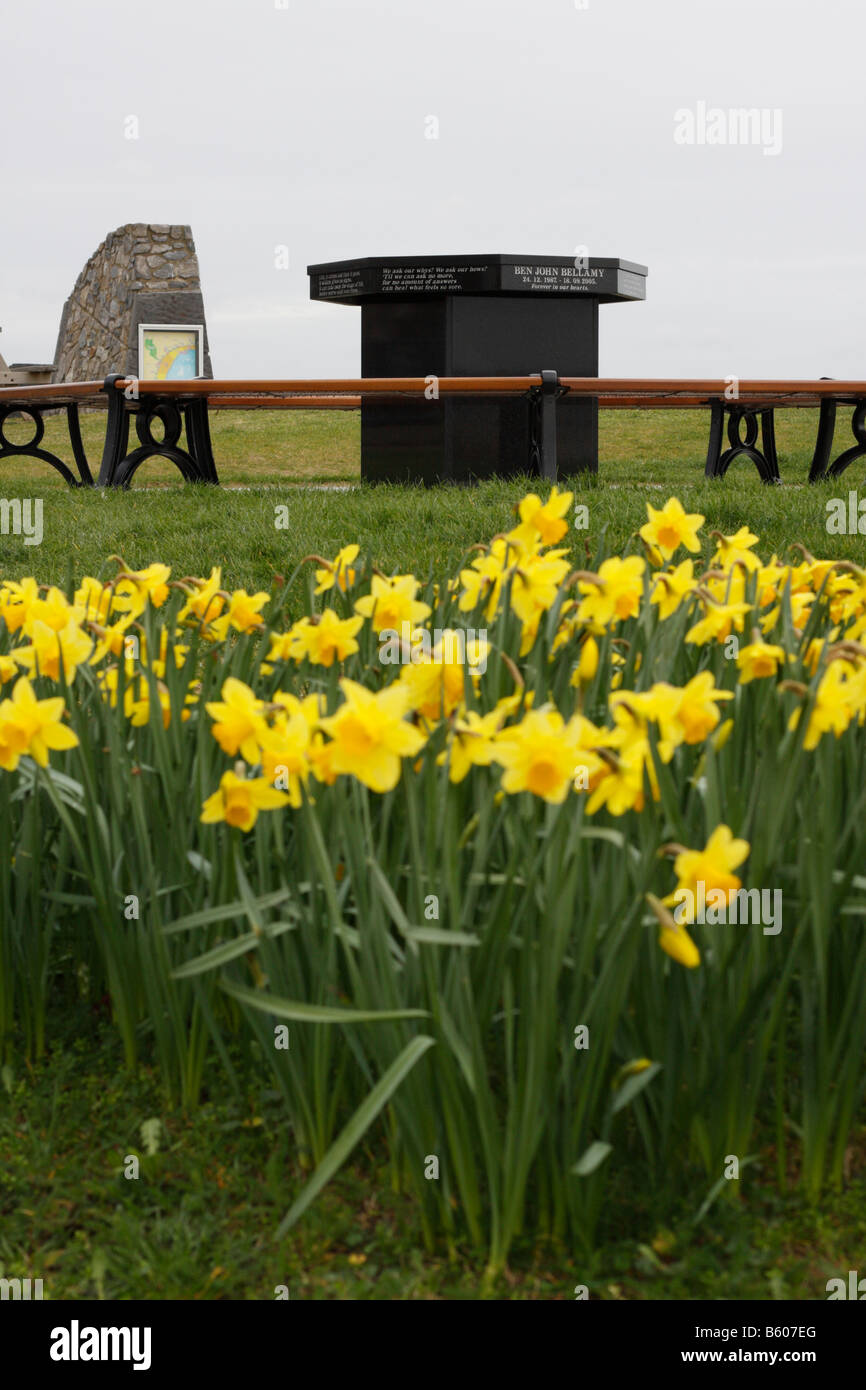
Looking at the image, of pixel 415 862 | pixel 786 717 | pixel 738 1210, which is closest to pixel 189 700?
pixel 415 862

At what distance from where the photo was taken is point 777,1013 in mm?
1405

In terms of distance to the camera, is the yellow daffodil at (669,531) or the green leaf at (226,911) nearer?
the green leaf at (226,911)

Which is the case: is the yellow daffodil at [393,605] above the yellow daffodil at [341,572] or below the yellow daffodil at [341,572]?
below

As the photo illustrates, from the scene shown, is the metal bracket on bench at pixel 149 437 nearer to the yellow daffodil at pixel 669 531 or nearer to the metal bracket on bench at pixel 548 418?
the metal bracket on bench at pixel 548 418

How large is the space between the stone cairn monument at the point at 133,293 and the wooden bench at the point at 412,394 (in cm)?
1024

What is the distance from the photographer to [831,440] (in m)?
8.02

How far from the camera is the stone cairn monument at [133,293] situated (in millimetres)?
18312

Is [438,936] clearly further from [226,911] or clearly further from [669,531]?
[669,531]

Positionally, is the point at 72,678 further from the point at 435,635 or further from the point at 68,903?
the point at 435,635

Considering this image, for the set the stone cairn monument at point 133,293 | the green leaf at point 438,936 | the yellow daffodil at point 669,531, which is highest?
the stone cairn monument at point 133,293

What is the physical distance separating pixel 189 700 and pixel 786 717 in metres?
0.88

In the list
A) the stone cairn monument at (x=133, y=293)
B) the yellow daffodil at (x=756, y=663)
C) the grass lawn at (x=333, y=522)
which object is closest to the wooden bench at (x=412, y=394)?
the grass lawn at (x=333, y=522)

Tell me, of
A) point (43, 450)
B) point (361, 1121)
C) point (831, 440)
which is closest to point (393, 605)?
point (361, 1121)
